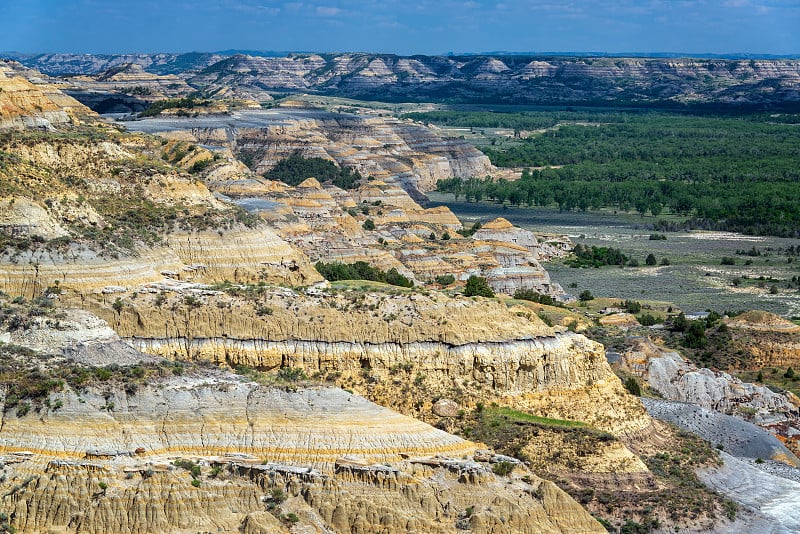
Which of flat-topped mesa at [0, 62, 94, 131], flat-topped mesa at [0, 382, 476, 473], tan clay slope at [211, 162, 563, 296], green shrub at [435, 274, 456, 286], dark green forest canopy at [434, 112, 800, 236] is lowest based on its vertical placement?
dark green forest canopy at [434, 112, 800, 236]

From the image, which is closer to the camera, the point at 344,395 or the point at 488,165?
Answer: the point at 344,395

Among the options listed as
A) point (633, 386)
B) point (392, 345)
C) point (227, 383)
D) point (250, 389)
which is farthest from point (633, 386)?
point (227, 383)

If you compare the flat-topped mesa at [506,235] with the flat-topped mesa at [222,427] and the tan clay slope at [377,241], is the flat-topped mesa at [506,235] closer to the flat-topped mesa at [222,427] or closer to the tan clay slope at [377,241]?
the tan clay slope at [377,241]

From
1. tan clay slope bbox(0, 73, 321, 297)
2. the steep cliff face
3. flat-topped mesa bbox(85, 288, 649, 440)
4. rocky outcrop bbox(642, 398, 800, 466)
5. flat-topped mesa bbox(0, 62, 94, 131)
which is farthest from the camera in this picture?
the steep cliff face

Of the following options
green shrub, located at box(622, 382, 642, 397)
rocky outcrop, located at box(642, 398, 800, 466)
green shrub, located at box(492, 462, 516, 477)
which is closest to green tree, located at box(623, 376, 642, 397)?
green shrub, located at box(622, 382, 642, 397)

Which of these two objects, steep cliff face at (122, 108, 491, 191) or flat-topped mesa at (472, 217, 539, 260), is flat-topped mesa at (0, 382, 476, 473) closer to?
flat-topped mesa at (472, 217, 539, 260)

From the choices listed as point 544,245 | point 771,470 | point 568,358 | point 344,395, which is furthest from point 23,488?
point 544,245

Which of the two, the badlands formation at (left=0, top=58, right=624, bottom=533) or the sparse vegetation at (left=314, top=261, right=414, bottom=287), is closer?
the badlands formation at (left=0, top=58, right=624, bottom=533)

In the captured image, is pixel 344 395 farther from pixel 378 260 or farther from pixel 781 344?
pixel 378 260
